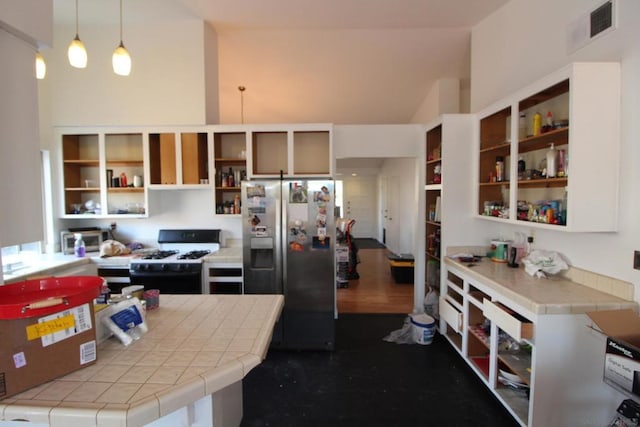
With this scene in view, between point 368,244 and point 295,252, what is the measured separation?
243 inches

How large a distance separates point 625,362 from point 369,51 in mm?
3811

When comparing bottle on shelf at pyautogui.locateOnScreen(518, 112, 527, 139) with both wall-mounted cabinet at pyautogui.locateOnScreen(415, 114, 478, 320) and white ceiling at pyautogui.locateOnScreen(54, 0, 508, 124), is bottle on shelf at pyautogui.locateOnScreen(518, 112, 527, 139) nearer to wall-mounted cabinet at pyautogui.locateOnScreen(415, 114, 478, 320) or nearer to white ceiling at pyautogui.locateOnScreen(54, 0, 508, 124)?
wall-mounted cabinet at pyautogui.locateOnScreen(415, 114, 478, 320)

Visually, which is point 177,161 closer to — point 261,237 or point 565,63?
point 261,237

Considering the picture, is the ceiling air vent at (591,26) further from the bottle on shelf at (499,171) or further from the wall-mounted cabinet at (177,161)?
the wall-mounted cabinet at (177,161)

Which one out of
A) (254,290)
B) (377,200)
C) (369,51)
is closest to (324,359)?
(254,290)

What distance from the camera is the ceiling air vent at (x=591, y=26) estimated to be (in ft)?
6.01

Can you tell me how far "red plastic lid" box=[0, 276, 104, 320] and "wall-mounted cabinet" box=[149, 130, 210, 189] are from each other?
7.24 ft

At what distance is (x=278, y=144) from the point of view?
373cm

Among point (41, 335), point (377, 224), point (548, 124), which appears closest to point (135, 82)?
point (41, 335)

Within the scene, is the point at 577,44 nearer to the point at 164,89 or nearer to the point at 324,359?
the point at 324,359

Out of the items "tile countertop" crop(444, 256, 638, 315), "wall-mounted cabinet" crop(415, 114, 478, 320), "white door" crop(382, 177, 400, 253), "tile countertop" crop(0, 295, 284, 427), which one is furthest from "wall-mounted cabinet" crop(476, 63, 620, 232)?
"white door" crop(382, 177, 400, 253)

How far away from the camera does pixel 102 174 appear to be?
337 centimetres

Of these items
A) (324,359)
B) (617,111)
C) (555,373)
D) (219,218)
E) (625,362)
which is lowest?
(324,359)

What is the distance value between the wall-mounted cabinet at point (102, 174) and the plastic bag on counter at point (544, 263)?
377 cm
